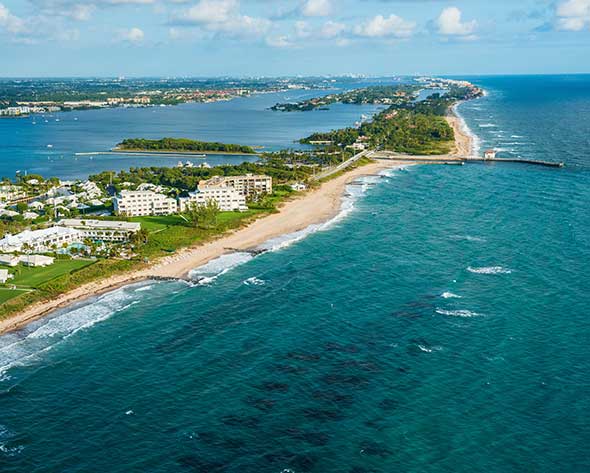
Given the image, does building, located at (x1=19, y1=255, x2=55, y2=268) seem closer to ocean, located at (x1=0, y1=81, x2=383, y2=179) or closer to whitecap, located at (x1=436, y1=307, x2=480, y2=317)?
whitecap, located at (x1=436, y1=307, x2=480, y2=317)

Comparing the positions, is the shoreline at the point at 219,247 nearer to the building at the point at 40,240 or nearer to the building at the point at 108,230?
the building at the point at 108,230

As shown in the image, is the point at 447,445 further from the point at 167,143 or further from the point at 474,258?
the point at 167,143

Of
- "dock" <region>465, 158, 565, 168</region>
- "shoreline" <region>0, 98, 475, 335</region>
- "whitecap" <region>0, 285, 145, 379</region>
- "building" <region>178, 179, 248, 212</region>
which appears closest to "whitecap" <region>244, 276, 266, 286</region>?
"shoreline" <region>0, 98, 475, 335</region>

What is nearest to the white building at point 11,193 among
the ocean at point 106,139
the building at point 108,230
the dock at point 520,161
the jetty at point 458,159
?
the ocean at point 106,139

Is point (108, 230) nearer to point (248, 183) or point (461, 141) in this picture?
point (248, 183)

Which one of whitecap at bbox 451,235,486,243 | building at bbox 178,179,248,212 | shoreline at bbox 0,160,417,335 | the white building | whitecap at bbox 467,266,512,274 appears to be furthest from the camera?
the white building

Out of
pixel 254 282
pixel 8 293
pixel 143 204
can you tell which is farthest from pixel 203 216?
pixel 8 293

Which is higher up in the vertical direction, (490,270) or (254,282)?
(490,270)
